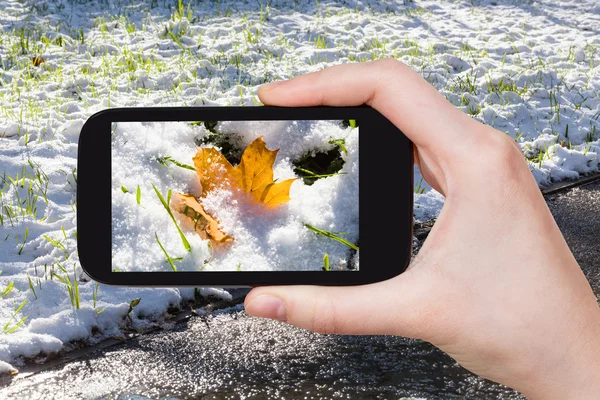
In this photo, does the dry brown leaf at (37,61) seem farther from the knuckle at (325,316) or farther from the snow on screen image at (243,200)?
the knuckle at (325,316)

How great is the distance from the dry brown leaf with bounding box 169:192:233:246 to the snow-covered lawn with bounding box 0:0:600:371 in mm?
497

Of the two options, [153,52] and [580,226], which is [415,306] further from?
[153,52]

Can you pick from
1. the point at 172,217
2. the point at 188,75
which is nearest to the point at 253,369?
the point at 172,217

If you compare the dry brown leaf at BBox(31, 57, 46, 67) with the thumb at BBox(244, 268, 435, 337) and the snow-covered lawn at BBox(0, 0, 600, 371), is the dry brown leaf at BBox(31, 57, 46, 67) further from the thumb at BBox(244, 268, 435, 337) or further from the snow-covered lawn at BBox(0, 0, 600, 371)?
the thumb at BBox(244, 268, 435, 337)

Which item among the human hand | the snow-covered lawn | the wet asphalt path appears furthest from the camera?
the snow-covered lawn

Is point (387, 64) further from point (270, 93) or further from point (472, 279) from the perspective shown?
point (472, 279)

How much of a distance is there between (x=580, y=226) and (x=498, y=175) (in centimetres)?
239

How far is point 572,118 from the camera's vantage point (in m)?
5.39

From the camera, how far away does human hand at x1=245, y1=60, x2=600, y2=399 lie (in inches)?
65.1

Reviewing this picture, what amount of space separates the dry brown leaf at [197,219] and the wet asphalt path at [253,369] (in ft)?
2.05

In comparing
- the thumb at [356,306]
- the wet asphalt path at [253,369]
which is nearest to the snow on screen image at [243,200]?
the thumb at [356,306]

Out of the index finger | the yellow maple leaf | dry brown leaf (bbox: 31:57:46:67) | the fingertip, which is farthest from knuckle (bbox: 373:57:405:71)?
dry brown leaf (bbox: 31:57:46:67)

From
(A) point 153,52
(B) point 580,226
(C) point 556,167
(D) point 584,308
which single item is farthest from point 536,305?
(A) point 153,52

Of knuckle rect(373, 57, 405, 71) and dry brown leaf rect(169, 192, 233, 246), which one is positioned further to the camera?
dry brown leaf rect(169, 192, 233, 246)
